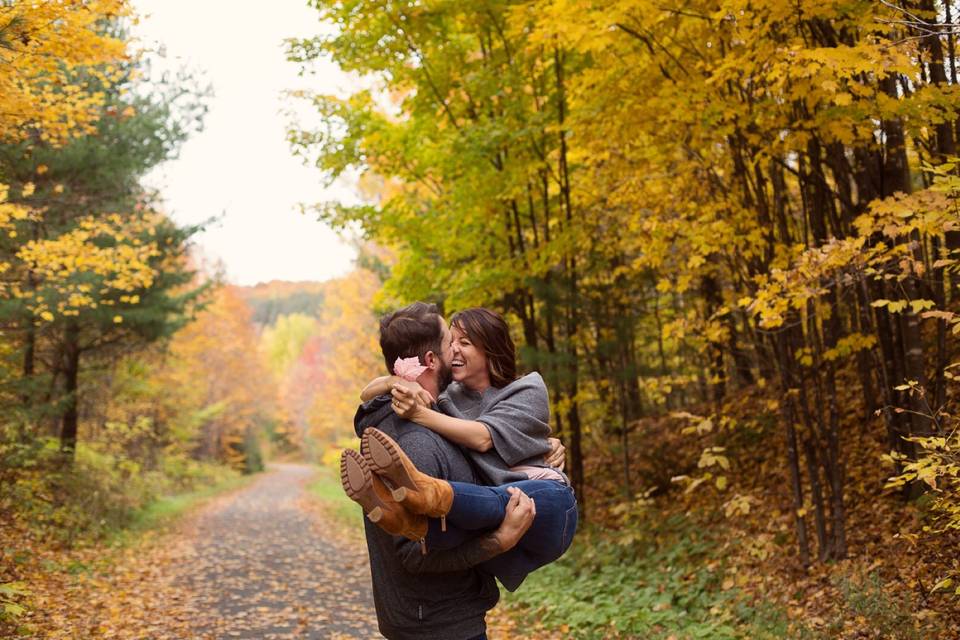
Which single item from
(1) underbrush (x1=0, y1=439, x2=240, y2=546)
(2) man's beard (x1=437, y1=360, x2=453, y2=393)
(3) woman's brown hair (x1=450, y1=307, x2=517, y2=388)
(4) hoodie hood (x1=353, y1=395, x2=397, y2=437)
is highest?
(3) woman's brown hair (x1=450, y1=307, x2=517, y2=388)

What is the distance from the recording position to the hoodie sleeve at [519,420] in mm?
2592

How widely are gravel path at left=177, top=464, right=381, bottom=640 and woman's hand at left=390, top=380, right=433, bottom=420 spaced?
226 inches

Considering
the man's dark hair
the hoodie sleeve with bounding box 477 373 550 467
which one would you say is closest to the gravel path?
the hoodie sleeve with bounding box 477 373 550 467

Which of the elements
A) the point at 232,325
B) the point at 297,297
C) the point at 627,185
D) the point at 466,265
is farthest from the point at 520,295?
the point at 297,297

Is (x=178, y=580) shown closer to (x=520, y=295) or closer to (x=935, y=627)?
(x=520, y=295)

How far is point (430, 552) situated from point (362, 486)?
394 mm

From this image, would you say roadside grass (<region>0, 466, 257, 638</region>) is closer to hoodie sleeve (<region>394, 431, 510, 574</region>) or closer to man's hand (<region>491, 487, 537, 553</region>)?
hoodie sleeve (<region>394, 431, 510, 574</region>)

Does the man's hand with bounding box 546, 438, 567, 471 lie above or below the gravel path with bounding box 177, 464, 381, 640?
above

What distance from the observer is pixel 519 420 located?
2656 millimetres

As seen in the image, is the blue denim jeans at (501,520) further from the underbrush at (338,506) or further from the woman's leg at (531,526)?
the underbrush at (338,506)

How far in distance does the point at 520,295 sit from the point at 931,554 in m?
7.16

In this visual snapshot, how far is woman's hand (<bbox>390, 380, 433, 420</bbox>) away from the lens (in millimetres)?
2455

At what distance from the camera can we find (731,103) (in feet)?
21.9

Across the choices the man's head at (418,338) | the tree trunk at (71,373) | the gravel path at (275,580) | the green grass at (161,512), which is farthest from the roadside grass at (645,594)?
Answer: the tree trunk at (71,373)
